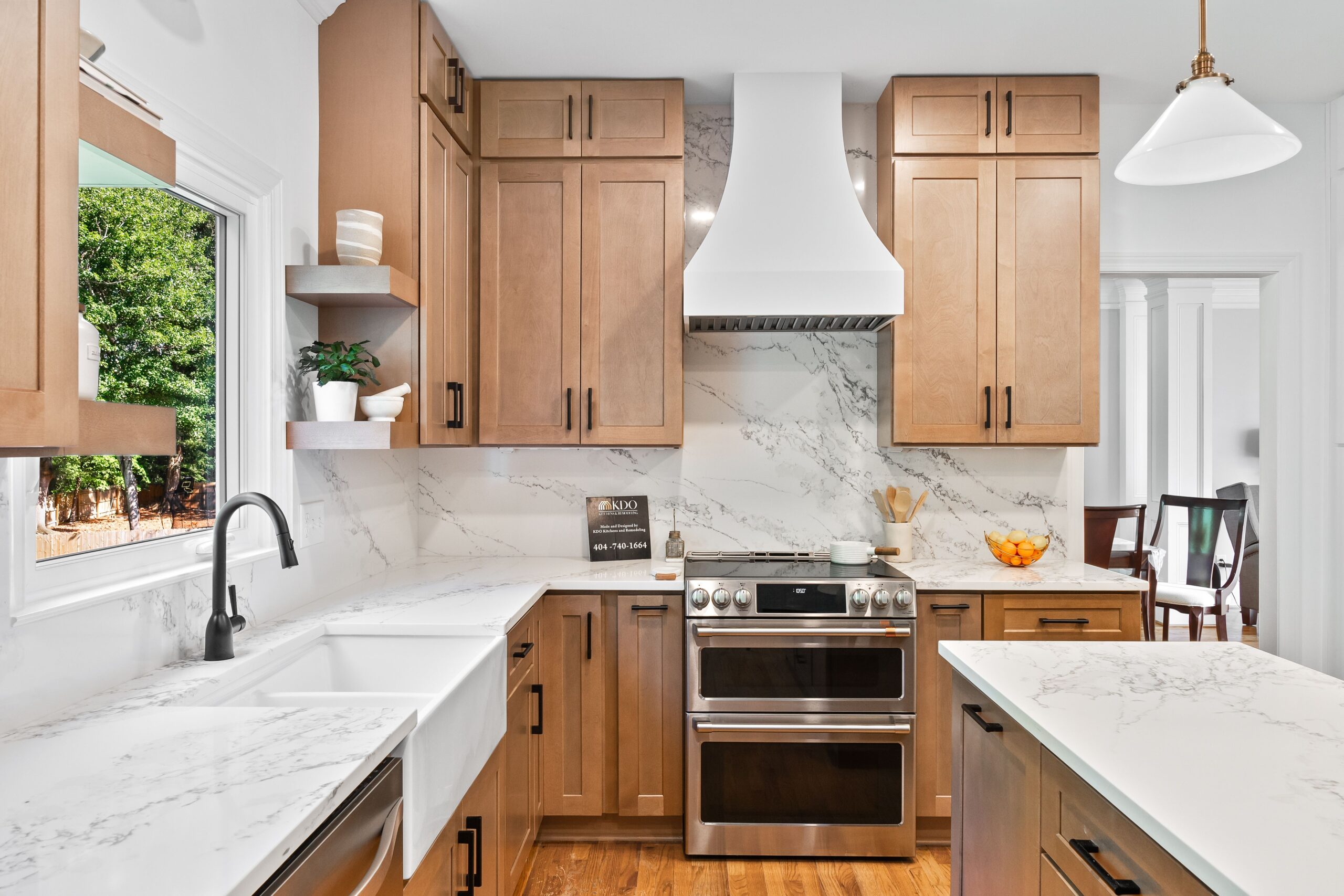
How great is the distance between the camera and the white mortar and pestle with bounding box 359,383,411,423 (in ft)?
7.07

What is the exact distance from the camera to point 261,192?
6.70ft

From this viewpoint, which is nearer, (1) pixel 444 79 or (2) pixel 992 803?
(2) pixel 992 803

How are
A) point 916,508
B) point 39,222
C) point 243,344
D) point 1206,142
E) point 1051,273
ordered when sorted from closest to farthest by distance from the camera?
1. point 39,222
2. point 1206,142
3. point 243,344
4. point 1051,273
5. point 916,508

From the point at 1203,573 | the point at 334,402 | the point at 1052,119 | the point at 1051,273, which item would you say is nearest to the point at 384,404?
the point at 334,402

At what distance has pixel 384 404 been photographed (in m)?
2.16

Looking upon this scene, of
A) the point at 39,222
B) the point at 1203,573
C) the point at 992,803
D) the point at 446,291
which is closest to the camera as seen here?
the point at 39,222

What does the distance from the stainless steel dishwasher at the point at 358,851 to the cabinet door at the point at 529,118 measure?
233cm

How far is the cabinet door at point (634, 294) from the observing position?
286cm

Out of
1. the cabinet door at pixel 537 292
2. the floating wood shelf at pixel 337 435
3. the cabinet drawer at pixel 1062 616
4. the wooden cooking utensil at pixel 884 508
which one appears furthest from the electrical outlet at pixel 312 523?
the cabinet drawer at pixel 1062 616

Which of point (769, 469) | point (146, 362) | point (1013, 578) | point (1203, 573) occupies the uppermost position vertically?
point (146, 362)

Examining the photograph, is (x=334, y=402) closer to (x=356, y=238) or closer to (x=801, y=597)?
(x=356, y=238)

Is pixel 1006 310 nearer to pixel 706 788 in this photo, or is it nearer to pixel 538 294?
pixel 538 294

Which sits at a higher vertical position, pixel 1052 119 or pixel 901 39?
pixel 901 39

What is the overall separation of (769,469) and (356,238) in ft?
5.90
